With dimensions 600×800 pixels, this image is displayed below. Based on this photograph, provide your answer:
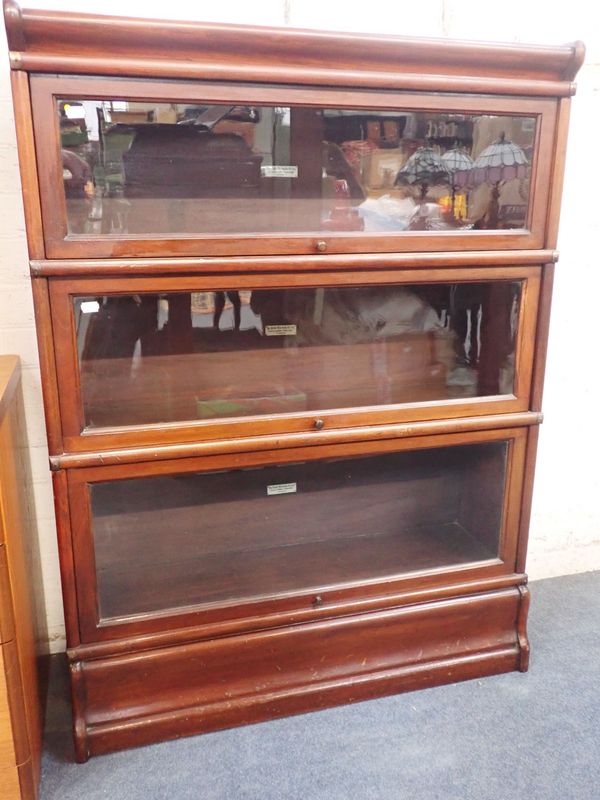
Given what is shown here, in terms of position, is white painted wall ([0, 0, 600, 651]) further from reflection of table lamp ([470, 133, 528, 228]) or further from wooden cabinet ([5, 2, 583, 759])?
reflection of table lamp ([470, 133, 528, 228])

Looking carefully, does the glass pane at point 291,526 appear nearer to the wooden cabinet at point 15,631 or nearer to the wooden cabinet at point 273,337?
the wooden cabinet at point 273,337

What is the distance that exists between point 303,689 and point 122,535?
56 centimetres

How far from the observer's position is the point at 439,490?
1.88m

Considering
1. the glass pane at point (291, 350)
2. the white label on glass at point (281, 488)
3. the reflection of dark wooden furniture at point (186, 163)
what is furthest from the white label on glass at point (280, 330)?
the white label on glass at point (281, 488)

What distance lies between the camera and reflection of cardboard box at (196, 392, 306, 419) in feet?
4.91

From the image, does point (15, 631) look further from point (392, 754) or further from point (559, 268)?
point (559, 268)

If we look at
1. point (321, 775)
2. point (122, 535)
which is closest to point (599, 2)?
point (122, 535)

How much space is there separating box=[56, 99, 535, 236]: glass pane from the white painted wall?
371 mm

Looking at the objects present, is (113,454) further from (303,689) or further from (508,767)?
(508,767)

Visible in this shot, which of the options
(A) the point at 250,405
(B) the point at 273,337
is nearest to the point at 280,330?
(B) the point at 273,337

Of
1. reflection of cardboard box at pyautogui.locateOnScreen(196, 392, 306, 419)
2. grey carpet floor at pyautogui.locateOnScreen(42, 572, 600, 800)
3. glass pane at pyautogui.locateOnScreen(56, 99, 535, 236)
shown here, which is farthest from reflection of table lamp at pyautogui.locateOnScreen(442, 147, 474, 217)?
grey carpet floor at pyautogui.locateOnScreen(42, 572, 600, 800)

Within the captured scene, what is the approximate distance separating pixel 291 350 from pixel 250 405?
0.18 metres

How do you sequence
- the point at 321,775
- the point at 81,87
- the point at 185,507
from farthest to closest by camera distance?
the point at 185,507, the point at 321,775, the point at 81,87

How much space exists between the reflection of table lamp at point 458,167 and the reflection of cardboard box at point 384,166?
0.10 meters
